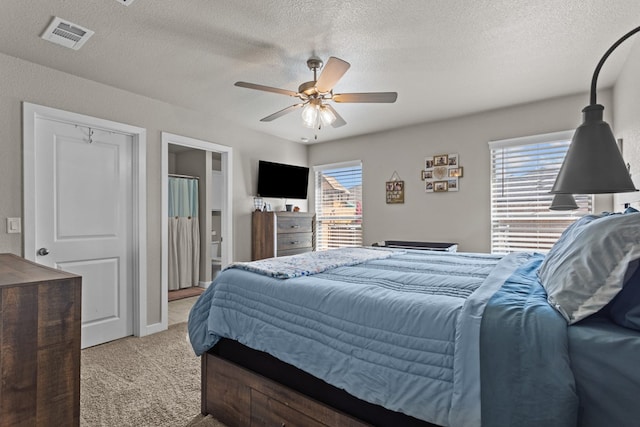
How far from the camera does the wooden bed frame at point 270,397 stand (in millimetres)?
1349

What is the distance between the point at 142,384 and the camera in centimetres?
244

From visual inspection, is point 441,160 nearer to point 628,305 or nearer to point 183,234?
point 628,305

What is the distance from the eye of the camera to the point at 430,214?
4441 millimetres

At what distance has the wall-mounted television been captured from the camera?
4867mm

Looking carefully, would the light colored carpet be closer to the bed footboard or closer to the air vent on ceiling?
the bed footboard

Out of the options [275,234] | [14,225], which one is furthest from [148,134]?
[275,234]

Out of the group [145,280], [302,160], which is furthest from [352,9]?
[302,160]

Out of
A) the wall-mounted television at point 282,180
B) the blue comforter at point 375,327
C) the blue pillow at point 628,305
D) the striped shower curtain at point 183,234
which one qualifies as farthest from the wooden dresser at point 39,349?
the striped shower curtain at point 183,234

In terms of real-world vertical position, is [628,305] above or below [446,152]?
below

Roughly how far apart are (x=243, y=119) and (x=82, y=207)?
209 centimetres

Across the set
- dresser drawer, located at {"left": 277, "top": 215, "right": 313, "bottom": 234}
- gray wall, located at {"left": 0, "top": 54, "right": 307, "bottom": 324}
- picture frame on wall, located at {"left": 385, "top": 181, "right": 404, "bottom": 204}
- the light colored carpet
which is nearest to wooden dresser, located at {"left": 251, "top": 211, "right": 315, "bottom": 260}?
dresser drawer, located at {"left": 277, "top": 215, "right": 313, "bottom": 234}

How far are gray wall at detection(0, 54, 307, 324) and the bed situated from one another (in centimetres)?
199

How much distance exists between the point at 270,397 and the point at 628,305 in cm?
146

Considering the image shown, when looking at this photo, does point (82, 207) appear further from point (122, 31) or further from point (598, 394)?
point (598, 394)
